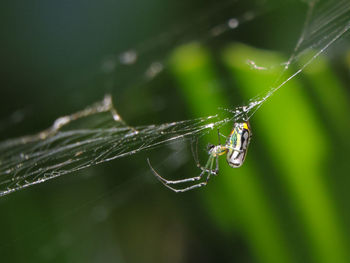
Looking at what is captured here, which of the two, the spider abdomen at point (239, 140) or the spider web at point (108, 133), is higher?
the spider web at point (108, 133)

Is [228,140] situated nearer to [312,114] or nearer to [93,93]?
[312,114]

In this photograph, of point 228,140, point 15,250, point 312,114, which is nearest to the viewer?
point 228,140

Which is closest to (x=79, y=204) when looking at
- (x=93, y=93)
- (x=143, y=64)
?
(x=93, y=93)

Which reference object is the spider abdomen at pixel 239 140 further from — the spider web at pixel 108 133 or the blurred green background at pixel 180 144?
the blurred green background at pixel 180 144

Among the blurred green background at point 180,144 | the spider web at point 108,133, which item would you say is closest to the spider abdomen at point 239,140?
the spider web at point 108,133

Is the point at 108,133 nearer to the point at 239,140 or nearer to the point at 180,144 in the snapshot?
the point at 180,144

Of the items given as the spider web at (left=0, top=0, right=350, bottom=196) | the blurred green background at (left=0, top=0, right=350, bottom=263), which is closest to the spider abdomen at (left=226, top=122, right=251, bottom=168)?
the spider web at (left=0, top=0, right=350, bottom=196)
